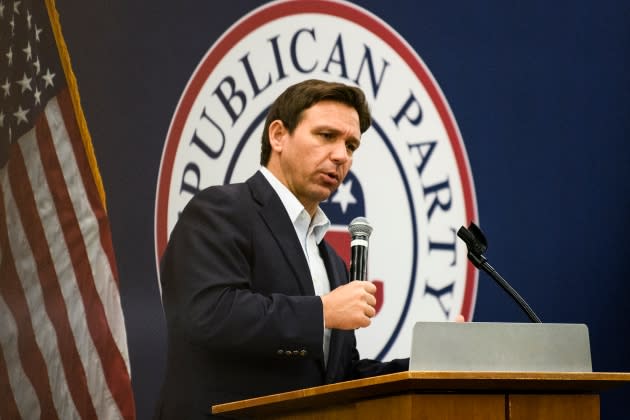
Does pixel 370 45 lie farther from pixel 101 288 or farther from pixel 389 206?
pixel 101 288

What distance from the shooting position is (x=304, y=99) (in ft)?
9.36

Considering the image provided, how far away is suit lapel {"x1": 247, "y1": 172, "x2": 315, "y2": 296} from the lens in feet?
8.31

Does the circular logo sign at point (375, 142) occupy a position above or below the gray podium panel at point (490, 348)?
above

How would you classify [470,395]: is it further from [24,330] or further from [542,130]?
[542,130]

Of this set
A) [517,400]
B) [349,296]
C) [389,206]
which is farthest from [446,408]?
[389,206]

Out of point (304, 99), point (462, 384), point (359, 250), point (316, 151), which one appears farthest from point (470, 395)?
point (304, 99)

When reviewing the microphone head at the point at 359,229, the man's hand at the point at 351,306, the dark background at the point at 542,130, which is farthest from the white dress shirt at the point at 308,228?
the dark background at the point at 542,130

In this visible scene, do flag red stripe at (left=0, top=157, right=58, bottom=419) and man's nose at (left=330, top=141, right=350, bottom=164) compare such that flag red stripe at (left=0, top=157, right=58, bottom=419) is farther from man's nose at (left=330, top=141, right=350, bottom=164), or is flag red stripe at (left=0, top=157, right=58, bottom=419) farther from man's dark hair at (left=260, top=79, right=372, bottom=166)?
man's nose at (left=330, top=141, right=350, bottom=164)

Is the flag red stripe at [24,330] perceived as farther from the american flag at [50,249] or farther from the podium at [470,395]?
the podium at [470,395]

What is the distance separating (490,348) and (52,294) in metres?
1.82

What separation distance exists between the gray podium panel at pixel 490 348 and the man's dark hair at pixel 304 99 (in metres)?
1.25

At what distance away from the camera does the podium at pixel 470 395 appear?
167 centimetres

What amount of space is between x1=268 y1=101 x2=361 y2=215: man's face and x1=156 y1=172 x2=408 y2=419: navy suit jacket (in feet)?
0.48

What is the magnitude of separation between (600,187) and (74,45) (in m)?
2.28
